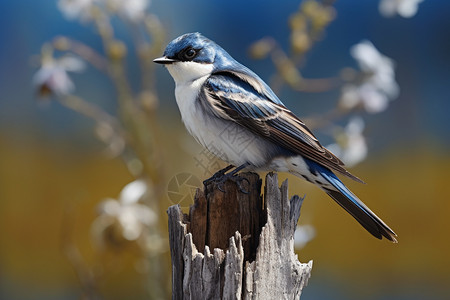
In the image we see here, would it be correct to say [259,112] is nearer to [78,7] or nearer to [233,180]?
[233,180]

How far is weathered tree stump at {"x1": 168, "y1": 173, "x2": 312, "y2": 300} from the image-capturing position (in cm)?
148

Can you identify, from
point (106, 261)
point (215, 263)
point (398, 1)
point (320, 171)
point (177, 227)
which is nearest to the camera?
point (215, 263)

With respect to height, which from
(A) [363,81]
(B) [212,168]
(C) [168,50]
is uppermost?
(A) [363,81]

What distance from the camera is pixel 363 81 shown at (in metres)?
2.44

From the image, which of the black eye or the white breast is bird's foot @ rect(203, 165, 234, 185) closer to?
the white breast

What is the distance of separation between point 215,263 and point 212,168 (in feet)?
1.74

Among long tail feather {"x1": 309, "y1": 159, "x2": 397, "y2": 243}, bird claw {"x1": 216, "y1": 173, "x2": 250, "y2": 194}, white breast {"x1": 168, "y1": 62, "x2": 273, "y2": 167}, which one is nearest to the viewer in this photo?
bird claw {"x1": 216, "y1": 173, "x2": 250, "y2": 194}

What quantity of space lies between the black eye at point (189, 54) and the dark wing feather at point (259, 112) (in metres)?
0.10

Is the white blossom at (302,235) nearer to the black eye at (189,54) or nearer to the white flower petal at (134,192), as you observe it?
the white flower petal at (134,192)

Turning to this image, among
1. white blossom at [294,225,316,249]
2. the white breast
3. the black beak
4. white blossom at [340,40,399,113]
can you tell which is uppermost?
white blossom at [340,40,399,113]

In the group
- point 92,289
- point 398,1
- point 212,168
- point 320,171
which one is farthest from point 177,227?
point 398,1

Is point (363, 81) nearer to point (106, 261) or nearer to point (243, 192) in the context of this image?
point (243, 192)

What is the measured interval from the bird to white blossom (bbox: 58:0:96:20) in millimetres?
640

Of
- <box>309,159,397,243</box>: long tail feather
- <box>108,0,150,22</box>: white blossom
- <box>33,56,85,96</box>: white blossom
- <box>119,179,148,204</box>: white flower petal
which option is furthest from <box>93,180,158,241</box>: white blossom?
<box>309,159,397,243</box>: long tail feather
